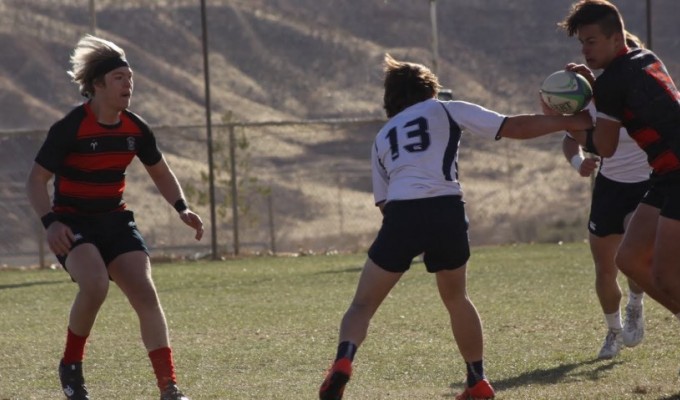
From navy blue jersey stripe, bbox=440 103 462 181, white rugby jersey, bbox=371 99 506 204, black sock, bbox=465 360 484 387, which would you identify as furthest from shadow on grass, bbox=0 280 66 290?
navy blue jersey stripe, bbox=440 103 462 181

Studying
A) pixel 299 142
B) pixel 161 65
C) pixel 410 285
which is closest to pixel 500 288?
pixel 410 285

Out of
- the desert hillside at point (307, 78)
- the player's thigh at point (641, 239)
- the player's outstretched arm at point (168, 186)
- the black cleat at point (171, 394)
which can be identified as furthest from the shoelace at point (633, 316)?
the desert hillside at point (307, 78)

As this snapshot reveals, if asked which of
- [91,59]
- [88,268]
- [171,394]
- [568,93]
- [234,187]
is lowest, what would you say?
[171,394]

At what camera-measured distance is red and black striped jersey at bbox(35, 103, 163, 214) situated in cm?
666

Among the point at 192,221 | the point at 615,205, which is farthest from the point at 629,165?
the point at 192,221

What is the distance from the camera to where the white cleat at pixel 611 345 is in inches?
316

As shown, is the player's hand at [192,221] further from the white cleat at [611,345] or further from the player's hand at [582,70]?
the white cleat at [611,345]

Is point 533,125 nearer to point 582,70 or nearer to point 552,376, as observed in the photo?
point 582,70

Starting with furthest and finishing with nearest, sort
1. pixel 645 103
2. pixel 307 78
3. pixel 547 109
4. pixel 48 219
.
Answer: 1. pixel 307 78
2. pixel 48 219
3. pixel 547 109
4. pixel 645 103

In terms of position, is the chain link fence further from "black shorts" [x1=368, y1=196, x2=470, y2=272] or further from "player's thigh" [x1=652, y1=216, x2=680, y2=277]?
"player's thigh" [x1=652, y1=216, x2=680, y2=277]

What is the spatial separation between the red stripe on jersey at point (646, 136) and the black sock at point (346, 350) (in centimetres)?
177

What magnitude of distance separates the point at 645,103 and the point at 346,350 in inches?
74.4

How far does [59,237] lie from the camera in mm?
6492

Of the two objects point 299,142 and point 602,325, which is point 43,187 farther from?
point 299,142
